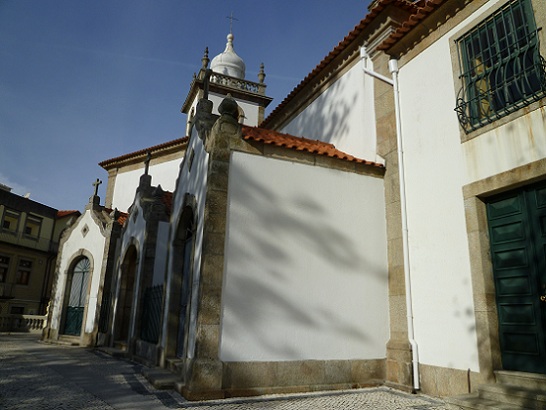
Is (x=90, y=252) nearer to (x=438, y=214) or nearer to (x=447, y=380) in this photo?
(x=438, y=214)

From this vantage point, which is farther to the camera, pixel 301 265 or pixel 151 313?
pixel 151 313

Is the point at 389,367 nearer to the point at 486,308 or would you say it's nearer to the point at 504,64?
the point at 486,308

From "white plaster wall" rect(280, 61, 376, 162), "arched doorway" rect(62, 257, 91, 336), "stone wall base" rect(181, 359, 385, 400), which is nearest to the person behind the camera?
"stone wall base" rect(181, 359, 385, 400)

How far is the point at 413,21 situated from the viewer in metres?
7.12

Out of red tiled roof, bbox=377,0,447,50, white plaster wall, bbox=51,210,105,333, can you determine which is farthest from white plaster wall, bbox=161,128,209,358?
white plaster wall, bbox=51,210,105,333

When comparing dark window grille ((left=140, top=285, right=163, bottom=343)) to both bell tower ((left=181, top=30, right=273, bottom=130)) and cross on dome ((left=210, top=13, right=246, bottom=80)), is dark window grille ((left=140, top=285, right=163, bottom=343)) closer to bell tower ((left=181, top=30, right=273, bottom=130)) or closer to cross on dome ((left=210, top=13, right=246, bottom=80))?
bell tower ((left=181, top=30, right=273, bottom=130))

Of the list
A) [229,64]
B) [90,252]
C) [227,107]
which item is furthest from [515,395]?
[229,64]

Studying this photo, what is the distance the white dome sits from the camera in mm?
25281

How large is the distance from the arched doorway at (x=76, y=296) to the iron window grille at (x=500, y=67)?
13.3m

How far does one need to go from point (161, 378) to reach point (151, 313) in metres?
3.23

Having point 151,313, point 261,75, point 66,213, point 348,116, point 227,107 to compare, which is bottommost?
point 151,313

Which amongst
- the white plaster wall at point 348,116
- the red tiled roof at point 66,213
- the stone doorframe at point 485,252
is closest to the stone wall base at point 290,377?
the stone doorframe at point 485,252

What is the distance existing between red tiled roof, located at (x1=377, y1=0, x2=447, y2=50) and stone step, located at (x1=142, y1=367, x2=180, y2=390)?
7135mm

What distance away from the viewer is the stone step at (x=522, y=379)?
4.60 metres
